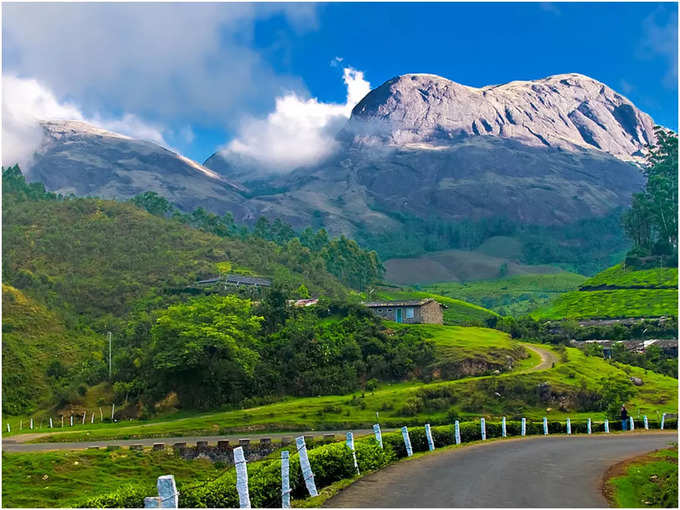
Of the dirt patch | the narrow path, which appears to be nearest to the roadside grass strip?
the dirt patch

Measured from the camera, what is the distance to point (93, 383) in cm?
7812

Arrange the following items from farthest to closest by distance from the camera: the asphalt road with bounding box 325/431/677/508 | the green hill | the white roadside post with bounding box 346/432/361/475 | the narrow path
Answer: the green hill → the narrow path → the white roadside post with bounding box 346/432/361/475 → the asphalt road with bounding box 325/431/677/508

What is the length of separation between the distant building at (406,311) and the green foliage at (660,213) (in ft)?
209

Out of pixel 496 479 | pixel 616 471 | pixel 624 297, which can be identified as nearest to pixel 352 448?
pixel 496 479

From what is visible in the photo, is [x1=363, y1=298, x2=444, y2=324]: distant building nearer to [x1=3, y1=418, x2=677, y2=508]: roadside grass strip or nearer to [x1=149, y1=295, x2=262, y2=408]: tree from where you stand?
[x1=149, y1=295, x2=262, y2=408]: tree

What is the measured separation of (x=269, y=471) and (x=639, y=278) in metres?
125

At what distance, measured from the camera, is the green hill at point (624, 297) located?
112m

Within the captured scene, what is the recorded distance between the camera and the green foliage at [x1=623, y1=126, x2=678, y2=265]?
461 feet

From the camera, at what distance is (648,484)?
918 inches

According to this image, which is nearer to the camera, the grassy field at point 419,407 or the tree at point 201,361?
the grassy field at point 419,407

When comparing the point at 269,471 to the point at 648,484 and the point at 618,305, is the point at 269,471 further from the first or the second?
the point at 618,305

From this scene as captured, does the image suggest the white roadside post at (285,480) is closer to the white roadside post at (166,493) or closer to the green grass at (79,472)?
the white roadside post at (166,493)

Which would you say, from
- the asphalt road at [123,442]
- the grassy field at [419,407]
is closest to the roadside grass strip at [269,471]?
the asphalt road at [123,442]

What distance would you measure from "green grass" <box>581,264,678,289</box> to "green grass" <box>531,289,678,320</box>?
3.70 m
